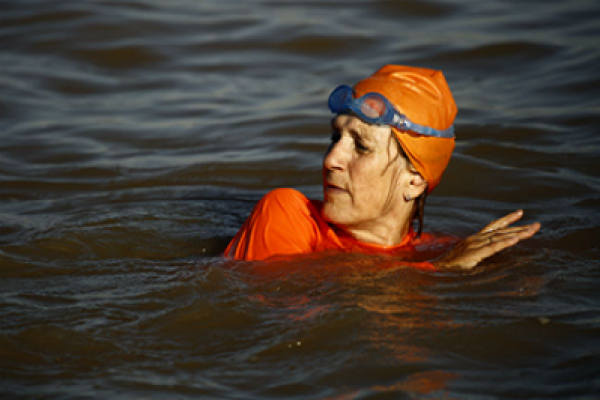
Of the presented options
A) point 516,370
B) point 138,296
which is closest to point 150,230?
point 138,296

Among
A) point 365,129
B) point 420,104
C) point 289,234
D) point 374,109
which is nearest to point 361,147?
point 365,129

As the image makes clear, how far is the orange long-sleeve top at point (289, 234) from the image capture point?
428 centimetres

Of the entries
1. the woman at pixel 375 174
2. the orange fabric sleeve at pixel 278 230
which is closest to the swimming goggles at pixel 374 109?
the woman at pixel 375 174

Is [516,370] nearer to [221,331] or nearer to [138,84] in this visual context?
[221,331]

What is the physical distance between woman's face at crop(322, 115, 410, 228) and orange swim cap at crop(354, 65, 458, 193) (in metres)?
0.11

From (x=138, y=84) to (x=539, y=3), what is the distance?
6254 mm

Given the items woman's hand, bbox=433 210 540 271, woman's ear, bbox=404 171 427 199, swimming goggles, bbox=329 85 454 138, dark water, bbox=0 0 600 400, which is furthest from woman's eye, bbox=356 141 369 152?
woman's hand, bbox=433 210 540 271

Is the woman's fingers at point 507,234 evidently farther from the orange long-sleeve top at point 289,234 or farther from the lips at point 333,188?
the lips at point 333,188

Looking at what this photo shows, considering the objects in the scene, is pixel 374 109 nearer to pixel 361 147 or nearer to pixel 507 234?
pixel 361 147

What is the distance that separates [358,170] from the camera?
4230 millimetres

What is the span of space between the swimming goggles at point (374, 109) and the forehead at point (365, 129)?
34mm

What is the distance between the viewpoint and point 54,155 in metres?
7.29

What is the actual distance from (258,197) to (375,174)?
230cm

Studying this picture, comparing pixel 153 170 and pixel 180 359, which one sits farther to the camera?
pixel 153 170
